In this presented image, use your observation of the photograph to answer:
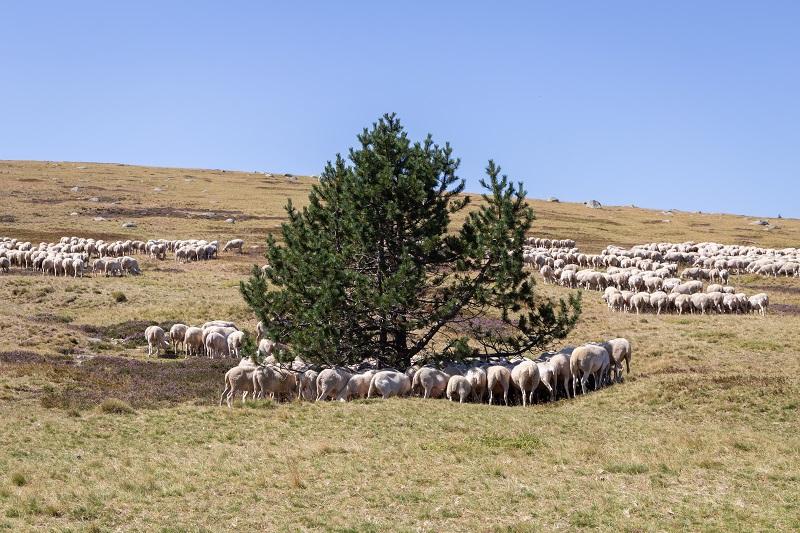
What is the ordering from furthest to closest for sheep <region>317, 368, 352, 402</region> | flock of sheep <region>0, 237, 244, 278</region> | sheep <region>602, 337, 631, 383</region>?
flock of sheep <region>0, 237, 244, 278</region>, sheep <region>602, 337, 631, 383</region>, sheep <region>317, 368, 352, 402</region>

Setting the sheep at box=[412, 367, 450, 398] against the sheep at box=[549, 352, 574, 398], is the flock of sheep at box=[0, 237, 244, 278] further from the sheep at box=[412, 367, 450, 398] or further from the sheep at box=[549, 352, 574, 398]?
the sheep at box=[549, 352, 574, 398]

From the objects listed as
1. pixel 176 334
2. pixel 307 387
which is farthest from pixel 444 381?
pixel 176 334

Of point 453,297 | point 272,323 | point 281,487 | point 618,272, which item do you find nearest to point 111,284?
point 272,323

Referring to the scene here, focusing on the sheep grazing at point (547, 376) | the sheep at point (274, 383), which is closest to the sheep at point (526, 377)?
the sheep grazing at point (547, 376)

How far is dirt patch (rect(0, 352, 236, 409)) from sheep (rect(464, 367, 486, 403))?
8.63 m

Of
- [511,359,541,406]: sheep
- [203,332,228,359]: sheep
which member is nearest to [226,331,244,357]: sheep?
[203,332,228,359]: sheep

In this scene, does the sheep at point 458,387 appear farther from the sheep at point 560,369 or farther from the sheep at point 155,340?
the sheep at point 155,340

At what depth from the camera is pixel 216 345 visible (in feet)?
110

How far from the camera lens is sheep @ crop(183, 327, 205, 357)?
34.1 metres

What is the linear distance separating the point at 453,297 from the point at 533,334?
5321mm

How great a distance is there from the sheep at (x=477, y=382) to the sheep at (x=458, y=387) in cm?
19

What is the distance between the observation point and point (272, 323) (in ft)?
88.6

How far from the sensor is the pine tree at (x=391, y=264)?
85.3 feet

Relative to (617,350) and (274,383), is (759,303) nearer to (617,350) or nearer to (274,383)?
(617,350)
